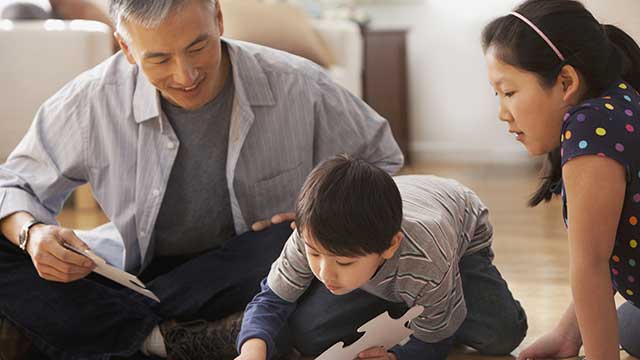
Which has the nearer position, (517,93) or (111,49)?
(517,93)

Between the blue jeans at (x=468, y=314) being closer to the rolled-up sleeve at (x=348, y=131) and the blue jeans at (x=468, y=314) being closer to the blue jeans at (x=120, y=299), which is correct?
the blue jeans at (x=120, y=299)

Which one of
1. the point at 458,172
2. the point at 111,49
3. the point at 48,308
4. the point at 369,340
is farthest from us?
the point at 458,172

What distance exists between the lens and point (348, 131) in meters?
1.74

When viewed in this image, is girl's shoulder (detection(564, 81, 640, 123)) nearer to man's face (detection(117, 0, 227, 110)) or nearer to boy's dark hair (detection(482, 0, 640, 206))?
boy's dark hair (detection(482, 0, 640, 206))

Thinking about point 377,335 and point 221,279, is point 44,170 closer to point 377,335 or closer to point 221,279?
point 221,279

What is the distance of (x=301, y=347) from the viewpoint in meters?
1.63

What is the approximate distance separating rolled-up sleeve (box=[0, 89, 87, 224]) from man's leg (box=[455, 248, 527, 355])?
0.70m

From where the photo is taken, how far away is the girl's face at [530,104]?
52.4 inches

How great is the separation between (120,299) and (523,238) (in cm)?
148

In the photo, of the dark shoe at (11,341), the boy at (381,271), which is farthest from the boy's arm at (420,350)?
the dark shoe at (11,341)

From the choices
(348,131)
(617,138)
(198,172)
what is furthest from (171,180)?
(617,138)

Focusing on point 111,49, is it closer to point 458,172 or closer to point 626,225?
point 458,172

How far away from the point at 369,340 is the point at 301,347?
8.3 inches

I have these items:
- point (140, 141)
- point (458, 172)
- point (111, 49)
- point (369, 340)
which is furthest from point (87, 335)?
point (458, 172)
